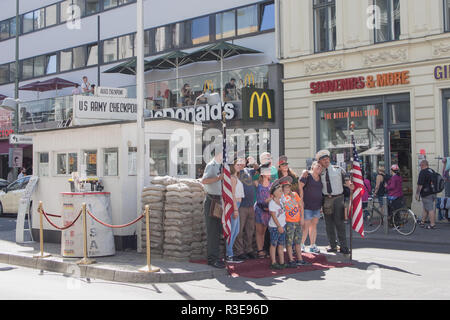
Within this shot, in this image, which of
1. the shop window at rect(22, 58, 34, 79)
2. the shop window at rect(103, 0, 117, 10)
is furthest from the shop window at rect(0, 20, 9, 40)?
the shop window at rect(103, 0, 117, 10)

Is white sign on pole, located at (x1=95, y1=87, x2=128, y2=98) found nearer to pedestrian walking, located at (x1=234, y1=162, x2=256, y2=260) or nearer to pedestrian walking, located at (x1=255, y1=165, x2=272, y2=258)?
pedestrian walking, located at (x1=234, y1=162, x2=256, y2=260)

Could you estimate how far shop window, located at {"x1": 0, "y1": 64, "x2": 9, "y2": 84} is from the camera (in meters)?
37.4

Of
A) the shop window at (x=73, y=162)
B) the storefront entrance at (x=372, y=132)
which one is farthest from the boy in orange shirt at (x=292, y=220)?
the storefront entrance at (x=372, y=132)

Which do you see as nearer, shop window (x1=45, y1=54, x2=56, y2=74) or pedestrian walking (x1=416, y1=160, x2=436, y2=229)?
pedestrian walking (x1=416, y1=160, x2=436, y2=229)

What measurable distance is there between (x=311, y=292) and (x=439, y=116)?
39.7ft

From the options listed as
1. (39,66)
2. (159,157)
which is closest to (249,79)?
(159,157)

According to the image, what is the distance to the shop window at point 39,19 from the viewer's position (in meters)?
34.8

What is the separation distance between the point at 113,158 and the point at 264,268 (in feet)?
13.1

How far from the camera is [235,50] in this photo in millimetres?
22906

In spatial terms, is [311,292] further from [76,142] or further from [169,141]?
[76,142]

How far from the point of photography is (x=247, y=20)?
2408 cm

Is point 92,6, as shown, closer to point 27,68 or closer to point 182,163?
point 27,68

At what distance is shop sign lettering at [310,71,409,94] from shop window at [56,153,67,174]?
431 inches
